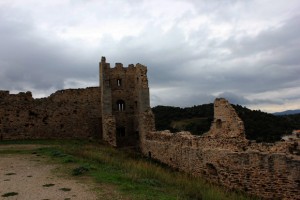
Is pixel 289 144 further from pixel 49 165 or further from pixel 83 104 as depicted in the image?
pixel 83 104

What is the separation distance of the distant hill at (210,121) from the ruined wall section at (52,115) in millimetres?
16833

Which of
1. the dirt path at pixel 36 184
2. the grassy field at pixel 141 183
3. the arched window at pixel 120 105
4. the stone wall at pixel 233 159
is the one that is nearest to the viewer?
the dirt path at pixel 36 184

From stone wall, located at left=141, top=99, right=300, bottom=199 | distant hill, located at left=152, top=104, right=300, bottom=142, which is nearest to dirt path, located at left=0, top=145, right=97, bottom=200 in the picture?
stone wall, located at left=141, top=99, right=300, bottom=199

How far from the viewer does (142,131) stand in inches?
1045

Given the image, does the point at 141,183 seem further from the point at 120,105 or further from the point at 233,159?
the point at 120,105

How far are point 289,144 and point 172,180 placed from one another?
4953mm

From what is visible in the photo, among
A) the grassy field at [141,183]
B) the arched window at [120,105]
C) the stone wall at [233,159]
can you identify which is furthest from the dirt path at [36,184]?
the arched window at [120,105]

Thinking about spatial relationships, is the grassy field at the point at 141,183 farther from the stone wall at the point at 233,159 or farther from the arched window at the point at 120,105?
the arched window at the point at 120,105

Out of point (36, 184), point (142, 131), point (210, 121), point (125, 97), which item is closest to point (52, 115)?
point (125, 97)

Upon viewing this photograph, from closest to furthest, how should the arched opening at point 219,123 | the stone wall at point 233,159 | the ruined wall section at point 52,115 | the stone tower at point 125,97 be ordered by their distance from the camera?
the stone wall at point 233,159, the arched opening at point 219,123, the ruined wall section at point 52,115, the stone tower at point 125,97

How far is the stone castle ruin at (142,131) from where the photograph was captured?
11.5 m

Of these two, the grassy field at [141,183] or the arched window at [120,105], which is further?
the arched window at [120,105]

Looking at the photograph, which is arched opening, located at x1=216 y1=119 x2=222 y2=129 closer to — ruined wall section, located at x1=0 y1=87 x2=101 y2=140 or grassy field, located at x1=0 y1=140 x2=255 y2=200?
grassy field, located at x1=0 y1=140 x2=255 y2=200

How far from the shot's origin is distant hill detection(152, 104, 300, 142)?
41.8 metres
